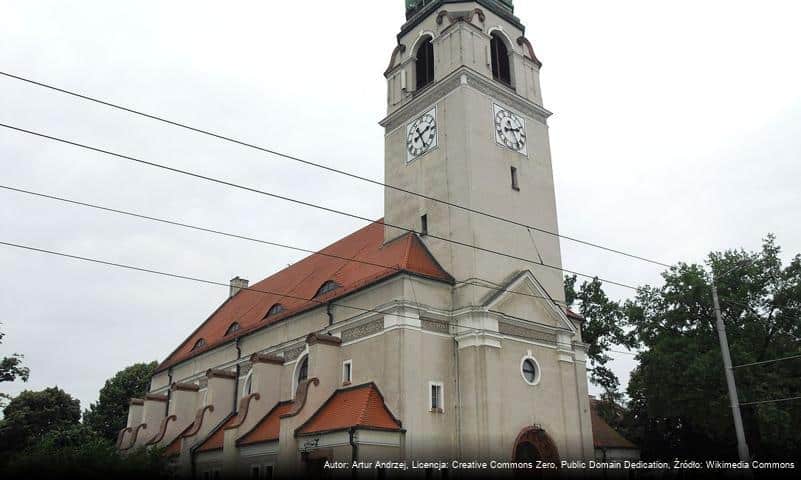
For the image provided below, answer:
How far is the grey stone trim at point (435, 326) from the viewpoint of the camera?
25.7m

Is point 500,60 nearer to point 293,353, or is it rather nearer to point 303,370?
point 293,353

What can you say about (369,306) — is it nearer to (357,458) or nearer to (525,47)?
(357,458)

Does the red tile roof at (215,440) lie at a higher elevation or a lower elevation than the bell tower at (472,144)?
lower

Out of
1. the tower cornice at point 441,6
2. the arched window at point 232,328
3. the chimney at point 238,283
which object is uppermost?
the tower cornice at point 441,6

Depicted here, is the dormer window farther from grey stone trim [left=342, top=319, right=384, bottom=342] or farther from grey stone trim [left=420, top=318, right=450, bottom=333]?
grey stone trim [left=420, top=318, right=450, bottom=333]

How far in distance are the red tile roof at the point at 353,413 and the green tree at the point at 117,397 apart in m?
36.0

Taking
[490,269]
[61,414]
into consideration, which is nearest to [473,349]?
[490,269]

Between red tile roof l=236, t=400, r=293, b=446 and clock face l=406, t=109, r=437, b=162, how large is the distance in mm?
12657

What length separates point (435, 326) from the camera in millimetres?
26062

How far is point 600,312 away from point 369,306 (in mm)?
19692

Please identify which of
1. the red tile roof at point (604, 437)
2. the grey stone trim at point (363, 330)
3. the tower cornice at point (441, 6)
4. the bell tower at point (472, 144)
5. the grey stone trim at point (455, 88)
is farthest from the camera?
the tower cornice at point (441, 6)

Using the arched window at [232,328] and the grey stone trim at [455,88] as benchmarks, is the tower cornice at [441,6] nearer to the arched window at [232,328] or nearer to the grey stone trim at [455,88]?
the grey stone trim at [455,88]

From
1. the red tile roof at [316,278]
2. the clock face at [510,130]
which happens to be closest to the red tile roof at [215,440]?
the red tile roof at [316,278]

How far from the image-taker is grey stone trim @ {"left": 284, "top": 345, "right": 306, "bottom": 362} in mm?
30647
